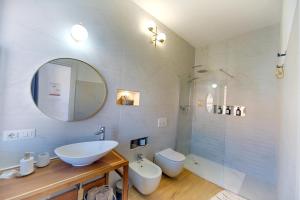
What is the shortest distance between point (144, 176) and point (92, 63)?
1525mm

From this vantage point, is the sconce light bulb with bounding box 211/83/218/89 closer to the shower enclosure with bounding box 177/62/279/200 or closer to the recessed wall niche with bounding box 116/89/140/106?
the shower enclosure with bounding box 177/62/279/200

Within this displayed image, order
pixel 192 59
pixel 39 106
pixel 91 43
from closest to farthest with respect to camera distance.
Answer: pixel 39 106, pixel 91 43, pixel 192 59

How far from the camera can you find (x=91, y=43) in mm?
1641

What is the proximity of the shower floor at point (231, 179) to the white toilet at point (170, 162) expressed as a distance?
0.60 metres

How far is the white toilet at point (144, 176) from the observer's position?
1.74 metres

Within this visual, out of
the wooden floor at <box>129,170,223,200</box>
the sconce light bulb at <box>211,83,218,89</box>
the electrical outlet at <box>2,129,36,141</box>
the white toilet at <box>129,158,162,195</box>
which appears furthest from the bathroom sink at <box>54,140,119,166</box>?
the sconce light bulb at <box>211,83,218,89</box>

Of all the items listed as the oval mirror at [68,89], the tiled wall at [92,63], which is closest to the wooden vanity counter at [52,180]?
the tiled wall at [92,63]

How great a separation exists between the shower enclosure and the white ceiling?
83 centimetres

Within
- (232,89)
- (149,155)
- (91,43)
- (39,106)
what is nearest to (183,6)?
(91,43)

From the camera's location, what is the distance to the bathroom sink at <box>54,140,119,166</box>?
1222 mm

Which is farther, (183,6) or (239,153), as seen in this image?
(239,153)

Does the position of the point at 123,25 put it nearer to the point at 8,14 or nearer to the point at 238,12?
the point at 8,14

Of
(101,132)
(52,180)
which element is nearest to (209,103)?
(101,132)

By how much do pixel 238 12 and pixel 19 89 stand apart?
285 centimetres
